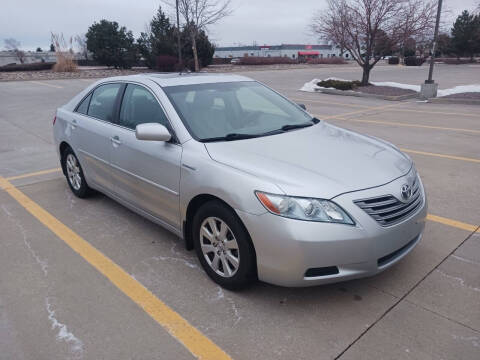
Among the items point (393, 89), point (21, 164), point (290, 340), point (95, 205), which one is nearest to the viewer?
point (290, 340)

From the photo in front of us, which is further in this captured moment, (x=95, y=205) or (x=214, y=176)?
(x=95, y=205)

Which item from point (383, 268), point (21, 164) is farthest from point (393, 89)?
point (383, 268)

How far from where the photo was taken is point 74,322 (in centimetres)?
275

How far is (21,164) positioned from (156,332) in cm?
519

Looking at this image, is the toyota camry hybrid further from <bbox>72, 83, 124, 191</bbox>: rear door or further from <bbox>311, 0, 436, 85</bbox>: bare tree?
<bbox>311, 0, 436, 85</bbox>: bare tree

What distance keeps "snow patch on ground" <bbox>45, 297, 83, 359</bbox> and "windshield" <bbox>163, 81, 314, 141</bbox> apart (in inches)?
65.5

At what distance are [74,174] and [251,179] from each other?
313 cm

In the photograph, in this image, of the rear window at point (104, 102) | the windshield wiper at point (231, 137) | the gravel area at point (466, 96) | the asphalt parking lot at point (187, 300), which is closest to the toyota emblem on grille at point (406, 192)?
the asphalt parking lot at point (187, 300)

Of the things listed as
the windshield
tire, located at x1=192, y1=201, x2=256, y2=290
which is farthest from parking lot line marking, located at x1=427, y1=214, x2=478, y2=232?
tire, located at x1=192, y1=201, x2=256, y2=290

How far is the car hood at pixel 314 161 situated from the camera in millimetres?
2705

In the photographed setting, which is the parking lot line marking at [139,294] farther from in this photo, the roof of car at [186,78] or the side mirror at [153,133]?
the roof of car at [186,78]

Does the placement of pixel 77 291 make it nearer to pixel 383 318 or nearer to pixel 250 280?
pixel 250 280

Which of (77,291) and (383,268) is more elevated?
(383,268)

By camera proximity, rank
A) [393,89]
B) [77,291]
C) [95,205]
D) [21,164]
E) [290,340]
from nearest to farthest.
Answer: [290,340] → [77,291] → [95,205] → [21,164] → [393,89]
